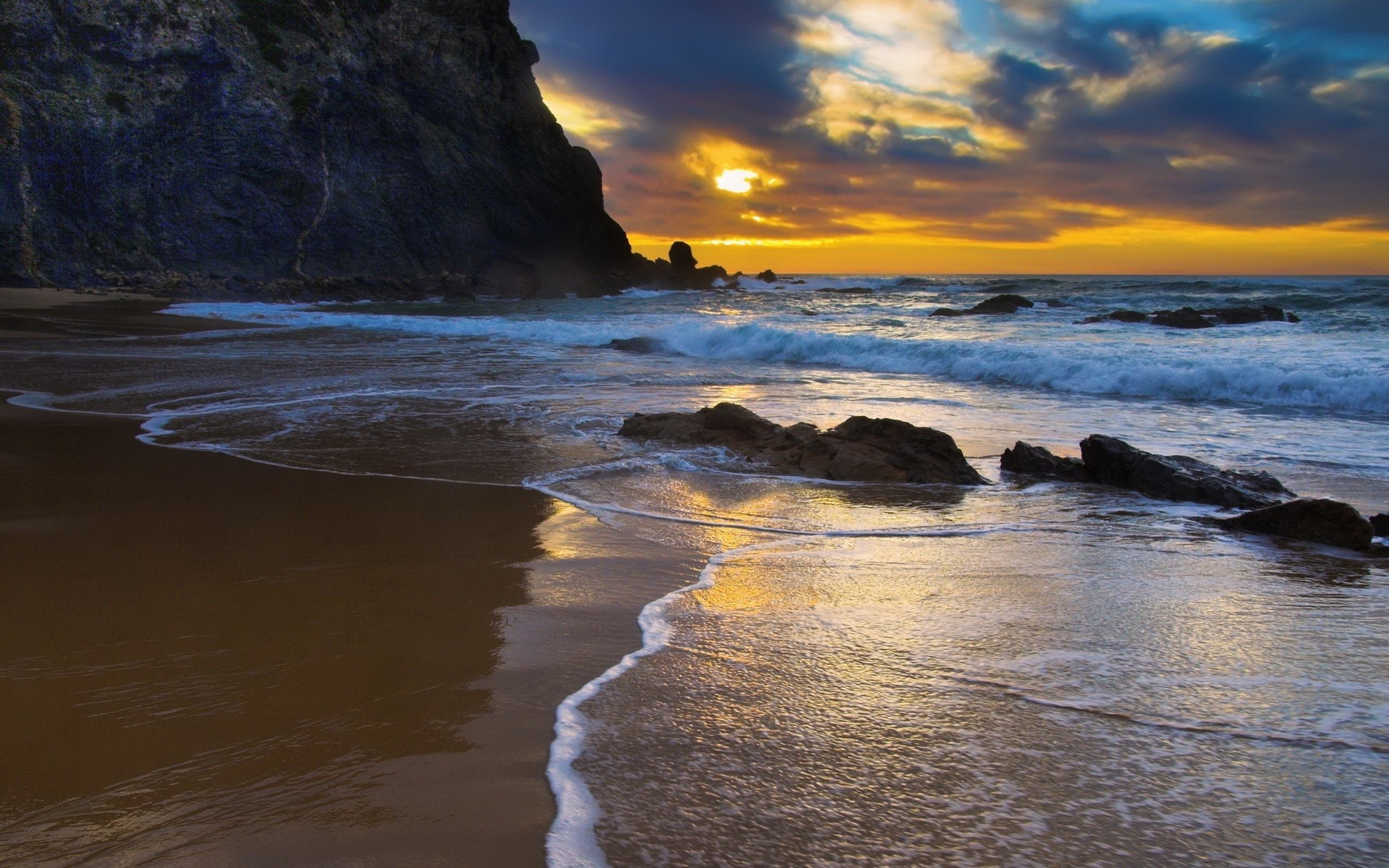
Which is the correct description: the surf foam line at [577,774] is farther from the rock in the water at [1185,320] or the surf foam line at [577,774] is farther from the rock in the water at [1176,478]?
the rock in the water at [1185,320]

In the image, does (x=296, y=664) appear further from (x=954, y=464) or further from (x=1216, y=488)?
(x=1216, y=488)

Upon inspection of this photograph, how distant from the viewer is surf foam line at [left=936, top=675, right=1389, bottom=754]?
6.64ft

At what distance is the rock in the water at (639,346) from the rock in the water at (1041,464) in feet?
36.6

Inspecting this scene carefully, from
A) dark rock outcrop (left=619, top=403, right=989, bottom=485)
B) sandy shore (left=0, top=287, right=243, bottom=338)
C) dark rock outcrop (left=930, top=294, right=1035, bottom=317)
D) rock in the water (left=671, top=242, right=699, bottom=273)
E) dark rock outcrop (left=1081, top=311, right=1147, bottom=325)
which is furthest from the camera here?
rock in the water (left=671, top=242, right=699, bottom=273)

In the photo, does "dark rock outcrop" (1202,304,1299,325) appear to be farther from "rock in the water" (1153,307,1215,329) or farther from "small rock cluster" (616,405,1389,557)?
"small rock cluster" (616,405,1389,557)

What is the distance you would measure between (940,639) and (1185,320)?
78.9 feet

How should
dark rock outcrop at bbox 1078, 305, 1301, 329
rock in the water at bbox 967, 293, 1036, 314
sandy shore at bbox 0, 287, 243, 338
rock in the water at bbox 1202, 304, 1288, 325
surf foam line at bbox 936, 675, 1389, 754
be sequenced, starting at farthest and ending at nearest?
rock in the water at bbox 967, 293, 1036, 314, rock in the water at bbox 1202, 304, 1288, 325, dark rock outcrop at bbox 1078, 305, 1301, 329, sandy shore at bbox 0, 287, 243, 338, surf foam line at bbox 936, 675, 1389, 754

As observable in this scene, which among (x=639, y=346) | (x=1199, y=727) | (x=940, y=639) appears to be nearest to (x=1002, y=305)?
(x=639, y=346)

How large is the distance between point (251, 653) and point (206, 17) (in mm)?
47764

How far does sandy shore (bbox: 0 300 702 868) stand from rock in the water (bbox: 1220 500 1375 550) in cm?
299

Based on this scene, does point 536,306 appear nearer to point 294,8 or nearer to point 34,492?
point 294,8

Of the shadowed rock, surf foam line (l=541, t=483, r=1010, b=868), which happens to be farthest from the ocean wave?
surf foam line (l=541, t=483, r=1010, b=868)

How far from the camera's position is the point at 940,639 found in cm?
266

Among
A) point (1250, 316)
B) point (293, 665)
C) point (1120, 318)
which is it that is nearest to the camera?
point (293, 665)
